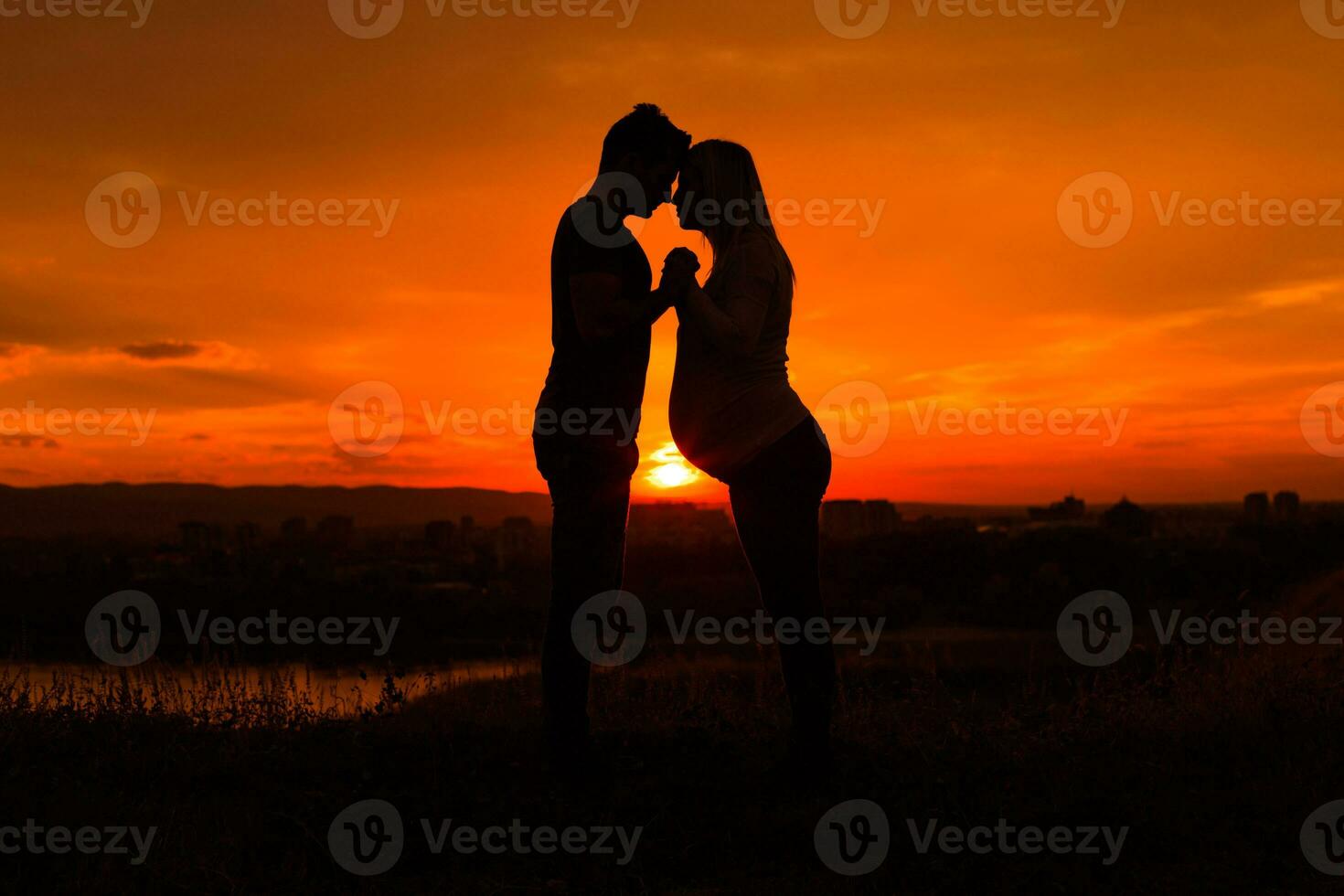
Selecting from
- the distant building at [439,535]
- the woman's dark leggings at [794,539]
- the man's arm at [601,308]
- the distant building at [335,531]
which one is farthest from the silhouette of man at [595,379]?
the distant building at [335,531]

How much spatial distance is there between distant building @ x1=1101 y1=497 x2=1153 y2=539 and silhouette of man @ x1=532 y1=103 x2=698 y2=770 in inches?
2308

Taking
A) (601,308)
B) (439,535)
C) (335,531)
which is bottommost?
(601,308)

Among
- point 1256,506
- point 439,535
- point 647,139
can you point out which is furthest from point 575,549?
point 1256,506

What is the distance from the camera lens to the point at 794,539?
492 centimetres

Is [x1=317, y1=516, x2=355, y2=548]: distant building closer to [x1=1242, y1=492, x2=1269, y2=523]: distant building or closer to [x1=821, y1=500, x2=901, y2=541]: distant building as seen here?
[x1=821, y1=500, x2=901, y2=541]: distant building

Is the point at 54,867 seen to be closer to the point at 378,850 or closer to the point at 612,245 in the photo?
the point at 378,850

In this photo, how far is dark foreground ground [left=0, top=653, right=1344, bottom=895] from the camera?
167 inches

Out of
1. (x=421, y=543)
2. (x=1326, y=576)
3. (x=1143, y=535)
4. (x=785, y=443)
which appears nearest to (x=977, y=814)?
(x=785, y=443)

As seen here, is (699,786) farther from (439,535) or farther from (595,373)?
(439,535)

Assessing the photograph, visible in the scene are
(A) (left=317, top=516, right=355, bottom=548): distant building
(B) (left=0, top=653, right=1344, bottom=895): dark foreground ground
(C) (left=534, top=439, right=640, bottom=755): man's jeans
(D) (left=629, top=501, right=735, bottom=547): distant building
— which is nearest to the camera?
(B) (left=0, top=653, right=1344, bottom=895): dark foreground ground

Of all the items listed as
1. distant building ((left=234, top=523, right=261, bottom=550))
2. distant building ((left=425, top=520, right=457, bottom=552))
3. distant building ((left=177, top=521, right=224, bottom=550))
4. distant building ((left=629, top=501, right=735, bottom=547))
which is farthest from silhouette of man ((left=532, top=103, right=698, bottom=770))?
distant building ((left=425, top=520, right=457, bottom=552))

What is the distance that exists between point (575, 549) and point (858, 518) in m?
49.5

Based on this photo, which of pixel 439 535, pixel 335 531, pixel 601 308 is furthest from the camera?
pixel 335 531

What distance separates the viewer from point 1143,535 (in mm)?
60781
